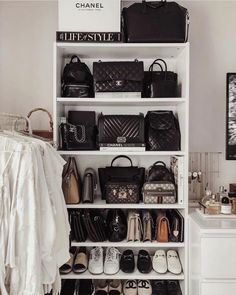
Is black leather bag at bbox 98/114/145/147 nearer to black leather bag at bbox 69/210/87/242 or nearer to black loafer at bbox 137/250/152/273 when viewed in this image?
black leather bag at bbox 69/210/87/242

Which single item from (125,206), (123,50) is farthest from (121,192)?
(123,50)

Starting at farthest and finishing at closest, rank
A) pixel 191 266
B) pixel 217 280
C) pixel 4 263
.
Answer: pixel 191 266, pixel 217 280, pixel 4 263

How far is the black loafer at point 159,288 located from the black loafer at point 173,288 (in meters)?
0.03

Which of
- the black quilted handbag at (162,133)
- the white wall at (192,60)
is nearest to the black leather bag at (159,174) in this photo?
the black quilted handbag at (162,133)

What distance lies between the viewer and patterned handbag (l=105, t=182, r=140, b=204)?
2186 millimetres

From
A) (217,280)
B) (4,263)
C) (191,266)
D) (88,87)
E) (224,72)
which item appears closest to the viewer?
(4,263)

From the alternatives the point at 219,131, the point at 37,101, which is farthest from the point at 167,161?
the point at 37,101

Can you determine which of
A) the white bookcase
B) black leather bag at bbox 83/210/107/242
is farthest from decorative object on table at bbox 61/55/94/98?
black leather bag at bbox 83/210/107/242

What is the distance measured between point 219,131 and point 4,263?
65.9 inches

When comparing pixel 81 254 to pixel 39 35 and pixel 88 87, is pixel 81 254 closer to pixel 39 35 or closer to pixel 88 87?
pixel 88 87

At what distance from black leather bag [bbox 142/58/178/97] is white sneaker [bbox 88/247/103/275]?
42.1 inches

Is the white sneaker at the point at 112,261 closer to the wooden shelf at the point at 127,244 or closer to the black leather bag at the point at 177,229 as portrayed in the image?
the wooden shelf at the point at 127,244

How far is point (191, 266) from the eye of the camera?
2092 millimetres

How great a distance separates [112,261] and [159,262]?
30cm
